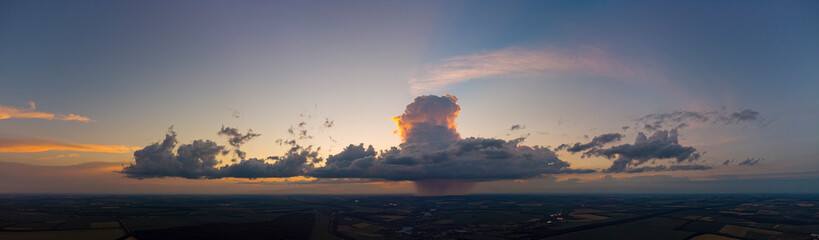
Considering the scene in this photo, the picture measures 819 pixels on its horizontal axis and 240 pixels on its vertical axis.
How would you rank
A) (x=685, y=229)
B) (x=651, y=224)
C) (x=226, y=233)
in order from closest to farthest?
(x=226, y=233) < (x=685, y=229) < (x=651, y=224)

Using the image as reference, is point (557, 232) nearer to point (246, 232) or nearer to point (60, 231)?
point (246, 232)

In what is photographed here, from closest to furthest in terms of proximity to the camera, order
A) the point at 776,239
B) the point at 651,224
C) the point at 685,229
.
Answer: the point at 776,239
the point at 685,229
the point at 651,224

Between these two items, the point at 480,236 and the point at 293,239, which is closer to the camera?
the point at 293,239

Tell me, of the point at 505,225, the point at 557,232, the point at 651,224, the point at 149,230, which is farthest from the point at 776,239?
the point at 149,230

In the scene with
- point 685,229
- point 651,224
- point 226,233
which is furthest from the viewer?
point 651,224

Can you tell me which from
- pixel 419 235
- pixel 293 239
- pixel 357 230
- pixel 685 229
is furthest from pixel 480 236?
pixel 685 229

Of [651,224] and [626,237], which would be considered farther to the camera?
[651,224]

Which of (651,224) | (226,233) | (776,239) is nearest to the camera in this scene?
(776,239)

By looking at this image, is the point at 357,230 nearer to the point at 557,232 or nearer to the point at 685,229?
the point at 557,232

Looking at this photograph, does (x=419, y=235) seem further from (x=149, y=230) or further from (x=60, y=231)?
(x=60, y=231)
